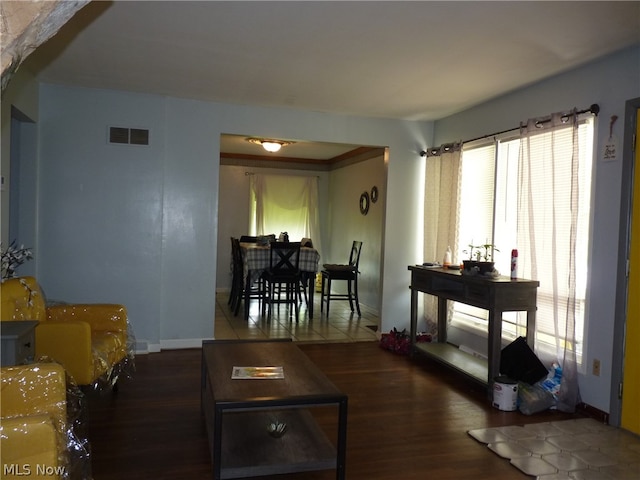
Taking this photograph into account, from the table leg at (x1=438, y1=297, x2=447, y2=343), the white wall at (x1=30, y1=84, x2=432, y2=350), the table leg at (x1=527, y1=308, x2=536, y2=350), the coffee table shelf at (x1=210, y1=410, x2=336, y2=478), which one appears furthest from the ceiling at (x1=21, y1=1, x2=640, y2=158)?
the coffee table shelf at (x1=210, y1=410, x2=336, y2=478)

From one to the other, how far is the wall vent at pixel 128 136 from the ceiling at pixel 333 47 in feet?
1.24

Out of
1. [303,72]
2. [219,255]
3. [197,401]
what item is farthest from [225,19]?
[219,255]

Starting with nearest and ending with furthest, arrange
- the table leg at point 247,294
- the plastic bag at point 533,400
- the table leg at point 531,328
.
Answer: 1. the plastic bag at point 533,400
2. the table leg at point 531,328
3. the table leg at point 247,294

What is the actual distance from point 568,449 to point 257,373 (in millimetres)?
1840

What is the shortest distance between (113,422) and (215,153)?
276 centimetres

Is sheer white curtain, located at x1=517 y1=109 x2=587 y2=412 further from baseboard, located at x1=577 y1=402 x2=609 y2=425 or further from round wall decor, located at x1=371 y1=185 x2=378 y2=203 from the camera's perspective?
round wall decor, located at x1=371 y1=185 x2=378 y2=203

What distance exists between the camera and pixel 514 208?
4230mm

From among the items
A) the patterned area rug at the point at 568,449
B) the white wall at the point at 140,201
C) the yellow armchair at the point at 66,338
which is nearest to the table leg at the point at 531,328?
the patterned area rug at the point at 568,449

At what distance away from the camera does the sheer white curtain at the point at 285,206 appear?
8742mm

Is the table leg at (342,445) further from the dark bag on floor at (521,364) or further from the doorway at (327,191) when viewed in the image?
the doorway at (327,191)

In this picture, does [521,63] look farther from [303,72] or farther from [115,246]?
[115,246]

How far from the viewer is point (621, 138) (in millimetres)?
3193

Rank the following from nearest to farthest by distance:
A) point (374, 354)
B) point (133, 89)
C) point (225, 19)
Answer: point (225, 19)
point (133, 89)
point (374, 354)

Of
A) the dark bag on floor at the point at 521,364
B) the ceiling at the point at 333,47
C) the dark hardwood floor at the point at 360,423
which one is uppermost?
the ceiling at the point at 333,47
